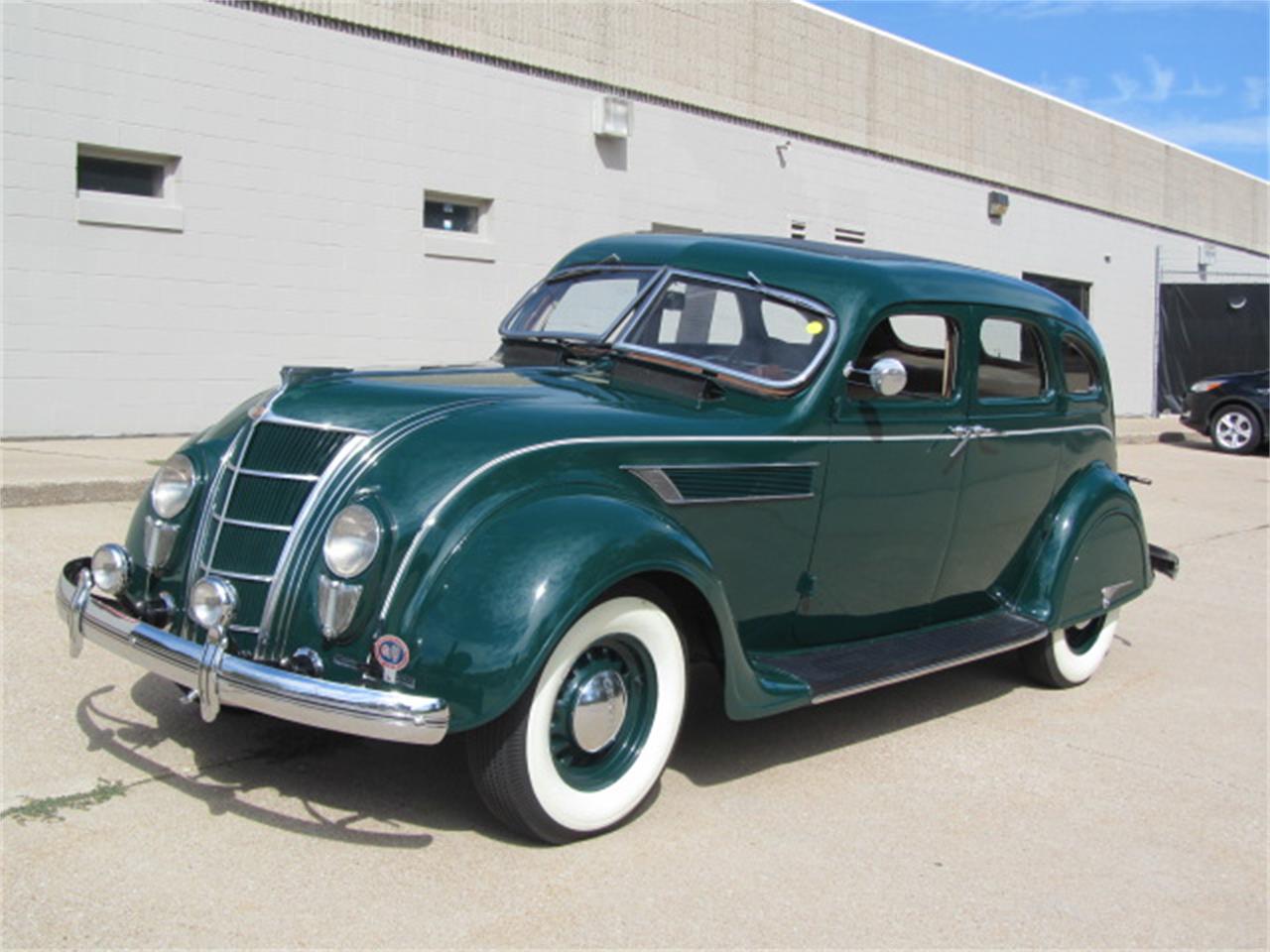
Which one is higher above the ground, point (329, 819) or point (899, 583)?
point (899, 583)

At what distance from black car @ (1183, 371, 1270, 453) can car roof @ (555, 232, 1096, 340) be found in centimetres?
1421

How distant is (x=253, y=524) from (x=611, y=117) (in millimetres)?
10375

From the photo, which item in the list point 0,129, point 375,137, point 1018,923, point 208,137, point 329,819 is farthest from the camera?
point 375,137

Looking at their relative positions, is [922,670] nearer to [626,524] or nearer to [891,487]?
[891,487]

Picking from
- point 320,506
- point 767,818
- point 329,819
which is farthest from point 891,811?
point 320,506

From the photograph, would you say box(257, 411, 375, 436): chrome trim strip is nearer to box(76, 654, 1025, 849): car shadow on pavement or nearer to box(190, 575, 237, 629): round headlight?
box(190, 575, 237, 629): round headlight

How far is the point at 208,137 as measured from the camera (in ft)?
34.2

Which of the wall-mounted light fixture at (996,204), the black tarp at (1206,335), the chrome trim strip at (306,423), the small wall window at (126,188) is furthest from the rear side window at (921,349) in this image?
the black tarp at (1206,335)

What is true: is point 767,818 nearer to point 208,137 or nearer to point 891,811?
point 891,811

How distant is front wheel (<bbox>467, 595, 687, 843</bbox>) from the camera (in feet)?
11.5

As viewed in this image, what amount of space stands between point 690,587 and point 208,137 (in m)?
8.03

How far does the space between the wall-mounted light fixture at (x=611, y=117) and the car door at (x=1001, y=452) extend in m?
8.39

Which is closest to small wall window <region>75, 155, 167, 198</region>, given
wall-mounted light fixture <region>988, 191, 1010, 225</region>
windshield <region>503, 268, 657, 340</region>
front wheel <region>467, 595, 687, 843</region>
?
windshield <region>503, 268, 657, 340</region>

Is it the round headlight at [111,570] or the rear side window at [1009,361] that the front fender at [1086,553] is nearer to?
the rear side window at [1009,361]
